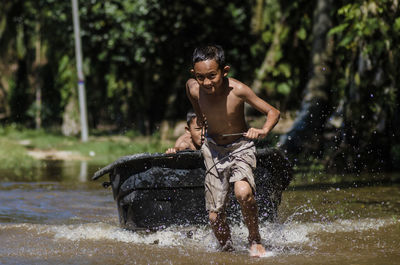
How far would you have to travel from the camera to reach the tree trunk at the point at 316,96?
14.1 m

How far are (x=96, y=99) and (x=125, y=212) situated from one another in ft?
69.5

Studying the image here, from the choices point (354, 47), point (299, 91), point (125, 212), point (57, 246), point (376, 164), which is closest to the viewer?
point (57, 246)

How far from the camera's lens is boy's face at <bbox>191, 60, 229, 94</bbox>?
579 cm

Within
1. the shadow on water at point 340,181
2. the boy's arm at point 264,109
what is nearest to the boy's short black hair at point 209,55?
the boy's arm at point 264,109

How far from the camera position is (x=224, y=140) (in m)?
6.14

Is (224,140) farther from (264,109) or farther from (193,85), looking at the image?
(193,85)

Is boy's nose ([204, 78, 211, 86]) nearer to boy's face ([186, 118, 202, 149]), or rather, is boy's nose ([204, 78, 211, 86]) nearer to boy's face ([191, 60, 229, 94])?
boy's face ([191, 60, 229, 94])

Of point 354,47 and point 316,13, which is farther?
point 316,13

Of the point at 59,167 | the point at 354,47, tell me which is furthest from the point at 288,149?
the point at 59,167

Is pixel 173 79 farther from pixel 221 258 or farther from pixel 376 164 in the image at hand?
pixel 221 258

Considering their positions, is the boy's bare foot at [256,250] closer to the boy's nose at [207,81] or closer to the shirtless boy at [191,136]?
the boy's nose at [207,81]

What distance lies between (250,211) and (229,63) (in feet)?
68.3

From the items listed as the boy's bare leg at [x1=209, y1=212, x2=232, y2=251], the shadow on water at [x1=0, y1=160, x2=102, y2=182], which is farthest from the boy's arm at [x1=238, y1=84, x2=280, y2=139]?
the shadow on water at [x1=0, y1=160, x2=102, y2=182]

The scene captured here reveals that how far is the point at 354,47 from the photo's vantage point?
1202 cm
